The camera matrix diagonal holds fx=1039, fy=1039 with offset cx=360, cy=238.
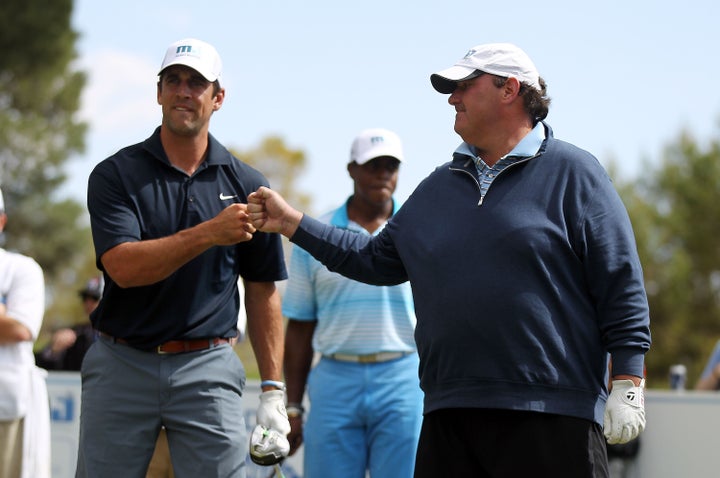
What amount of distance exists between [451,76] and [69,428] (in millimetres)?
5758

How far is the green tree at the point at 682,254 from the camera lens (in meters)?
38.4

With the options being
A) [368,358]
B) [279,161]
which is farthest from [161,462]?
[279,161]

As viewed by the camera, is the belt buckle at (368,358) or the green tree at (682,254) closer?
the belt buckle at (368,358)

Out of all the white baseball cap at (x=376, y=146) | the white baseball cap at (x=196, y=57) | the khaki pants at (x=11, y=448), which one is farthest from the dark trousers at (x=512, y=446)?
the khaki pants at (x=11, y=448)

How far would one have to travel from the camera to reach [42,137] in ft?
104

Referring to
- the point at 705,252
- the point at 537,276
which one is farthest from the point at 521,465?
the point at 705,252

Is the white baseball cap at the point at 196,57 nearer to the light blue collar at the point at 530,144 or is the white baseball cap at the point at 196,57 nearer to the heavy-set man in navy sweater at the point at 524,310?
the heavy-set man in navy sweater at the point at 524,310

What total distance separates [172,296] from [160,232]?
0.27m

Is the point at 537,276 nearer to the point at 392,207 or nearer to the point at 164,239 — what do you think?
the point at 164,239

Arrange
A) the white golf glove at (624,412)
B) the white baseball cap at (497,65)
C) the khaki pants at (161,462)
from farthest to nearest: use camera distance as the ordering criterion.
Answer: the khaki pants at (161,462)
the white baseball cap at (497,65)
the white golf glove at (624,412)

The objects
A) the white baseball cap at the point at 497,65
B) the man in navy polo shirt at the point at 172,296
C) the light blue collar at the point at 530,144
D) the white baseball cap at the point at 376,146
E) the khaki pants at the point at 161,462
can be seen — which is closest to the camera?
the light blue collar at the point at 530,144

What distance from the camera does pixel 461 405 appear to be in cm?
378

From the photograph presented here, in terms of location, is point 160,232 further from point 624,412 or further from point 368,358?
point 624,412

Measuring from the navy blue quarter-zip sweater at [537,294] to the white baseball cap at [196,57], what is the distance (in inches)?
50.0
